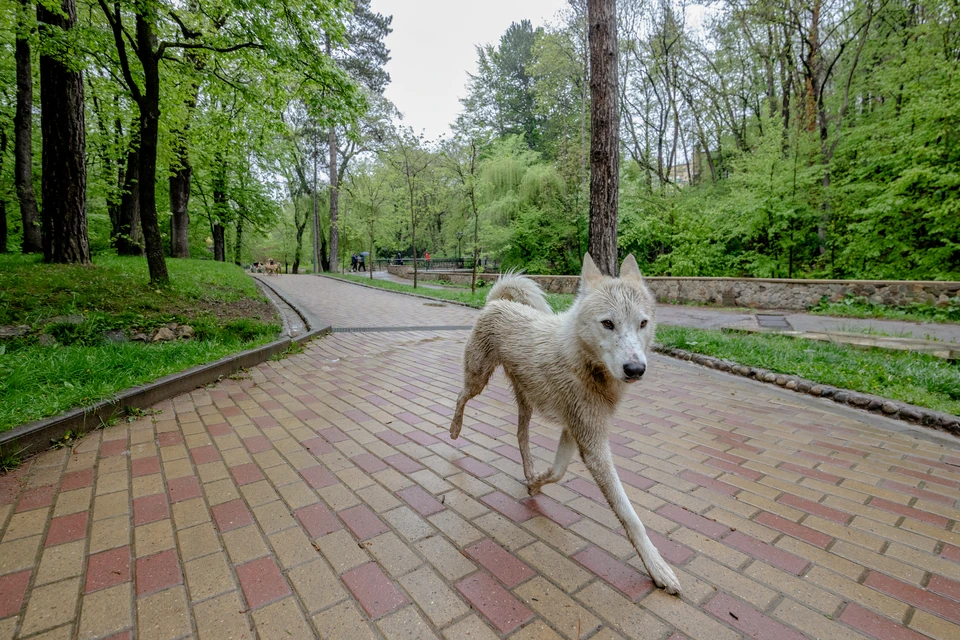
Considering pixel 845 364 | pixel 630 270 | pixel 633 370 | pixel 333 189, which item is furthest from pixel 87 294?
pixel 333 189

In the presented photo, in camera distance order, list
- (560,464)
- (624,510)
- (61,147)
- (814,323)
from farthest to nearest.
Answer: (814,323) < (61,147) < (560,464) < (624,510)

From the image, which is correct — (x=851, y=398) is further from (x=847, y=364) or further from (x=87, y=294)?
(x=87, y=294)

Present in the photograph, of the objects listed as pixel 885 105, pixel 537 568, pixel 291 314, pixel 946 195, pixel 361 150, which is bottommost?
pixel 537 568

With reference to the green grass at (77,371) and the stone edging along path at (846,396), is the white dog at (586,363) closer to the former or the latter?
the green grass at (77,371)

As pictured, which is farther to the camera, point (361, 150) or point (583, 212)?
point (361, 150)

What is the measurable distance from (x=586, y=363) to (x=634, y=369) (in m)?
0.39

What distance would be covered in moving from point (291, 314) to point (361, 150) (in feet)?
67.9

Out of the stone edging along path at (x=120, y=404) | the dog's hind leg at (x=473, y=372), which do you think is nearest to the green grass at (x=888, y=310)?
the dog's hind leg at (x=473, y=372)

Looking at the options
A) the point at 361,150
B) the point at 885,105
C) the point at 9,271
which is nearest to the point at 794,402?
the point at 9,271

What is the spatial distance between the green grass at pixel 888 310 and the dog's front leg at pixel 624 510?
1028 centimetres

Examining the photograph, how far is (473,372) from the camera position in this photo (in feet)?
9.68

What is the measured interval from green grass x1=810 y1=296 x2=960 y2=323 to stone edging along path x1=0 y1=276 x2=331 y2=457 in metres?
11.8

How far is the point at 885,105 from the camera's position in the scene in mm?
12727

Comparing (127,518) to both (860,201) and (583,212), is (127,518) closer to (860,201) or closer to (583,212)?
(860,201)
